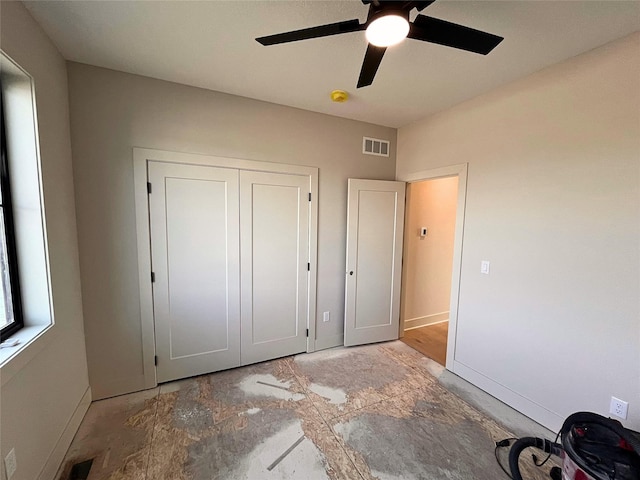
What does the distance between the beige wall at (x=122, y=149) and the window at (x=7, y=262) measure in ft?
1.78

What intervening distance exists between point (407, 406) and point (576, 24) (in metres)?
2.76

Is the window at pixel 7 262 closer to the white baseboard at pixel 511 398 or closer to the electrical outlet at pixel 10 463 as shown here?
the electrical outlet at pixel 10 463

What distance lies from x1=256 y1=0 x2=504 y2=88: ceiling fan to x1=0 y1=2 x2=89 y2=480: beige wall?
1.37 m

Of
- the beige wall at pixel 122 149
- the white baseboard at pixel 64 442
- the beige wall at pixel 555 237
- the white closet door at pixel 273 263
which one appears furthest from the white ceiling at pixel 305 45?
the white baseboard at pixel 64 442

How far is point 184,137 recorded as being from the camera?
2.33 metres

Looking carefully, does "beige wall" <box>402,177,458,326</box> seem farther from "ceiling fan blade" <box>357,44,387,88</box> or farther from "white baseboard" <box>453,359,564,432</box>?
"ceiling fan blade" <box>357,44,387,88</box>

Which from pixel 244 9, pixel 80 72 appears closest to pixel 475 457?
pixel 244 9

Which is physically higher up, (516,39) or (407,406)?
(516,39)

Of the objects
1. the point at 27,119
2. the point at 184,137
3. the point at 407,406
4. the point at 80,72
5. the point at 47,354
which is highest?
the point at 80,72

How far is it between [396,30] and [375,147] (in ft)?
6.89

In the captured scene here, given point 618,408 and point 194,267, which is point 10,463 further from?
point 618,408

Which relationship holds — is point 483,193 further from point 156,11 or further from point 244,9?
point 156,11

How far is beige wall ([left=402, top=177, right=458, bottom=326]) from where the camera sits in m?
3.61

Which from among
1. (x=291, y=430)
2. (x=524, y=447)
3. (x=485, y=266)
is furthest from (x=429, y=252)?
(x=291, y=430)
